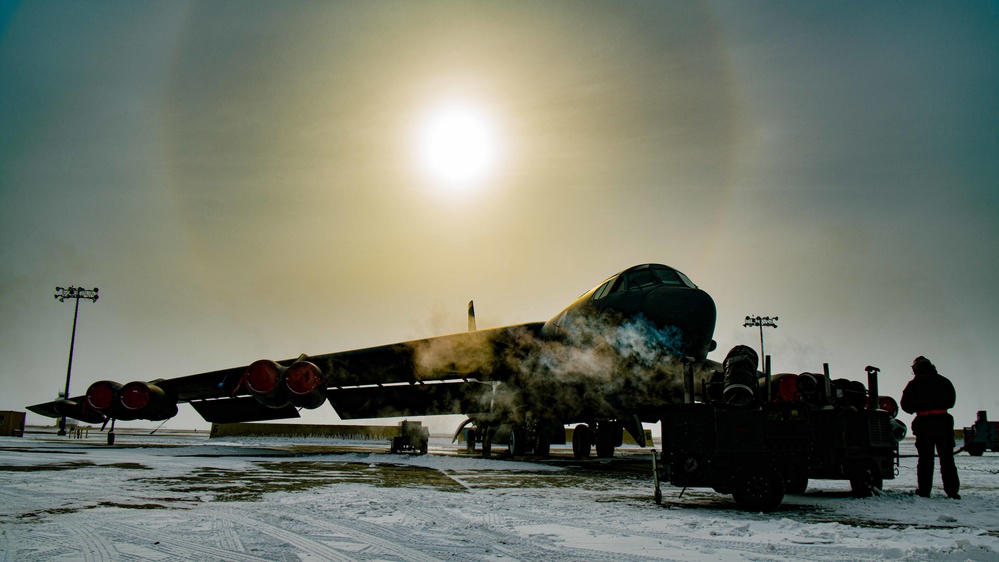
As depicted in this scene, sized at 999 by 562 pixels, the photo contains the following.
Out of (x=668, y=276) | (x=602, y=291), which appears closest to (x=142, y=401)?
(x=602, y=291)

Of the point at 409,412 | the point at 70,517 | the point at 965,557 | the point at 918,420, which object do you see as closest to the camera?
the point at 965,557

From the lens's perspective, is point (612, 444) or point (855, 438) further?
point (612, 444)

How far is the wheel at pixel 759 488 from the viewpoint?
6598mm

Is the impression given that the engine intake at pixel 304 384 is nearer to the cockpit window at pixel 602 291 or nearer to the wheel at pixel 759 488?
the cockpit window at pixel 602 291

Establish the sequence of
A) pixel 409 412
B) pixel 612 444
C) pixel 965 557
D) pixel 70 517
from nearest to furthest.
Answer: pixel 965 557
pixel 70 517
pixel 612 444
pixel 409 412

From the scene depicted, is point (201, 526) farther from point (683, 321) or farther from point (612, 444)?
point (612, 444)

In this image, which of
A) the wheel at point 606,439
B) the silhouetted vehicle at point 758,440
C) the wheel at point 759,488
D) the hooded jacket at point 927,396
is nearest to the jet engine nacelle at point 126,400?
the wheel at point 606,439

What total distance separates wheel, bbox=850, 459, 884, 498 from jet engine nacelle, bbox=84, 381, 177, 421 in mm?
19392

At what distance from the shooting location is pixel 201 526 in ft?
17.0

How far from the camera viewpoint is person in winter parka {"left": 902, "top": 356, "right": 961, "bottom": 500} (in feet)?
27.9

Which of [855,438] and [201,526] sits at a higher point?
[855,438]

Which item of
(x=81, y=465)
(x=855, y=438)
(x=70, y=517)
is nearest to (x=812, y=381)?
(x=855, y=438)

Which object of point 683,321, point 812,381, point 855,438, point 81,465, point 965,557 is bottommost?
point 81,465

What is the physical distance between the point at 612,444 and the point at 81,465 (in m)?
11.4
